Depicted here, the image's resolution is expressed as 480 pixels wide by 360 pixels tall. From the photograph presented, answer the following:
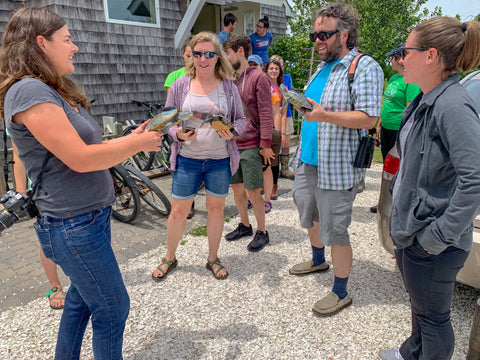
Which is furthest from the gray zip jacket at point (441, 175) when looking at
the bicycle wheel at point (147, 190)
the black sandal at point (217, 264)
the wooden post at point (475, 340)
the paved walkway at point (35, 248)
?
the bicycle wheel at point (147, 190)

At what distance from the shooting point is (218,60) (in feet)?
9.25

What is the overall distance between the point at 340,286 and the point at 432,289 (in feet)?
3.58

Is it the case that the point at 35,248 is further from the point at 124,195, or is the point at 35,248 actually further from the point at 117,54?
the point at 117,54

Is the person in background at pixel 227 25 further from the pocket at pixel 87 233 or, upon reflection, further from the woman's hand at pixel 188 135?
the pocket at pixel 87 233

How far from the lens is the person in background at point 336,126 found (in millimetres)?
2184

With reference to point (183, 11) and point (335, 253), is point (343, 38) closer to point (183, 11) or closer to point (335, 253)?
point (335, 253)

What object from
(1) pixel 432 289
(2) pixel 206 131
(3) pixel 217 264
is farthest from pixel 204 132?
(1) pixel 432 289

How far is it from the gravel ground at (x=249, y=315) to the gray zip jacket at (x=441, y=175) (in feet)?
3.56

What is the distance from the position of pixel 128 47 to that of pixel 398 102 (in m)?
5.83

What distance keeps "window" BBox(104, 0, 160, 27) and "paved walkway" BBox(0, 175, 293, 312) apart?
463cm

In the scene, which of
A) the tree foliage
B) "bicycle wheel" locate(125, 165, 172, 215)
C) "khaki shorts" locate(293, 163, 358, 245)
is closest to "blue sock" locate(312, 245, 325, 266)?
"khaki shorts" locate(293, 163, 358, 245)

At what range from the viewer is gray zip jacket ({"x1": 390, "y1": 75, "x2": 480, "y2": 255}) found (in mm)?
1382

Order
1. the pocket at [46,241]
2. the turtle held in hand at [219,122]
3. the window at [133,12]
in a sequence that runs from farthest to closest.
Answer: the window at [133,12] → the turtle held in hand at [219,122] → the pocket at [46,241]

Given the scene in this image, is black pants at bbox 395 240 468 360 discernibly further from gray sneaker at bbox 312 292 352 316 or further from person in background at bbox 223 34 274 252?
person in background at bbox 223 34 274 252
